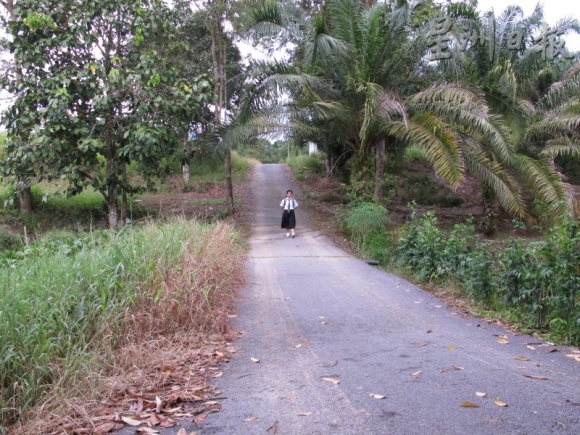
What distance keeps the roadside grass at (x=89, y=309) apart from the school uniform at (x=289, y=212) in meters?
7.25

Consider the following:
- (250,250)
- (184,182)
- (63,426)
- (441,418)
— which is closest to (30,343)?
(63,426)

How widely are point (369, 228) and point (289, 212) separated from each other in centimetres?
279

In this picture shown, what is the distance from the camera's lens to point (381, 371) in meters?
4.53

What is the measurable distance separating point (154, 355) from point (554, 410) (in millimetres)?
3346

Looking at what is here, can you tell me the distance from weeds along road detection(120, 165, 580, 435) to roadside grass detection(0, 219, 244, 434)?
0.81 meters

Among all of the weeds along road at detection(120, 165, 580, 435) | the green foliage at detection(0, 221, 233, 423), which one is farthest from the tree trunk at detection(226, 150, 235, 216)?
the green foliage at detection(0, 221, 233, 423)

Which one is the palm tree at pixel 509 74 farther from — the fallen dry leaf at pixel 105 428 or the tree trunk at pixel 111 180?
the fallen dry leaf at pixel 105 428

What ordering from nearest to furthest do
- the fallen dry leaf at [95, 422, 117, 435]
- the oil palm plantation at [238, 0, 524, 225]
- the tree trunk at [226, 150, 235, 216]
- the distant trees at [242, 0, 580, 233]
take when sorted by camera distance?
the fallen dry leaf at [95, 422, 117, 435] → the oil palm plantation at [238, 0, 524, 225] → the distant trees at [242, 0, 580, 233] → the tree trunk at [226, 150, 235, 216]

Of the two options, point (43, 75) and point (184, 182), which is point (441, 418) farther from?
point (184, 182)

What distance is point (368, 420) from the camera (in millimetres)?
3527

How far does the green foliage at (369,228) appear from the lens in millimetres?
12406

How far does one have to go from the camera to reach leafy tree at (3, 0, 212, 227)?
478 inches

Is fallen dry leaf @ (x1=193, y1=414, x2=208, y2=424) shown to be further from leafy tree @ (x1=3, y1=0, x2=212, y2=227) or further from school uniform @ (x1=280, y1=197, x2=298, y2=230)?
school uniform @ (x1=280, y1=197, x2=298, y2=230)

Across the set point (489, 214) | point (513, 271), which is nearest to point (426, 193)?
point (489, 214)
